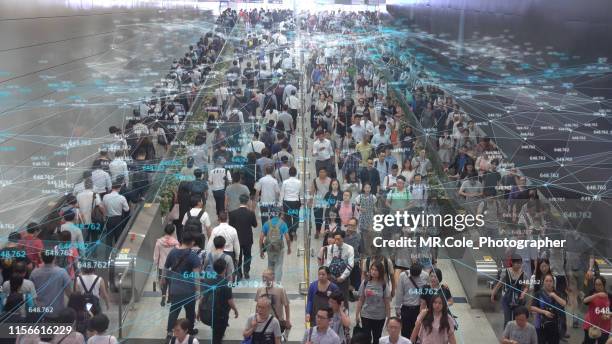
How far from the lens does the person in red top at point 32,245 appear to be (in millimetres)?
7795

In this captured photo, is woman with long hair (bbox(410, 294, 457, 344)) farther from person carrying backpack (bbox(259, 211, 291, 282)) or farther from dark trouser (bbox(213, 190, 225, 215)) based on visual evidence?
dark trouser (bbox(213, 190, 225, 215))

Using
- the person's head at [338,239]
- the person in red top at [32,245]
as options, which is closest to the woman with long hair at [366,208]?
the person's head at [338,239]

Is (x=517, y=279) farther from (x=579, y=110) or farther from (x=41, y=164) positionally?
(x=41, y=164)

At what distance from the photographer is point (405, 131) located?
12.8m

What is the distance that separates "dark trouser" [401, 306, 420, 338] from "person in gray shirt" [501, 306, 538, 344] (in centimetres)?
79

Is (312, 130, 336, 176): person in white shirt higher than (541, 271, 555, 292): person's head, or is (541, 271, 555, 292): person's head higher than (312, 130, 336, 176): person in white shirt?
(312, 130, 336, 176): person in white shirt

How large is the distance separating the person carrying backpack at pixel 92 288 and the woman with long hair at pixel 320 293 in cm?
183

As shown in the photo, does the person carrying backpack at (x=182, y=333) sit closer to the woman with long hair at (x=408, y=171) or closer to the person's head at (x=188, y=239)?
the person's head at (x=188, y=239)

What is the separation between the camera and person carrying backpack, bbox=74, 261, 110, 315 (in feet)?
23.5

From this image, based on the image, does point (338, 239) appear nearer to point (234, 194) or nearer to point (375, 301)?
point (375, 301)

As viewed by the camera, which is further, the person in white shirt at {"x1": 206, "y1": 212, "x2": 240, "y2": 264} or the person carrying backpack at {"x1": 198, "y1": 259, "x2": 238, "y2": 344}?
the person in white shirt at {"x1": 206, "y1": 212, "x2": 240, "y2": 264}

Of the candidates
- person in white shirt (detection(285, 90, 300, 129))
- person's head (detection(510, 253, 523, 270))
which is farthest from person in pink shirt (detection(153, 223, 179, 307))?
person in white shirt (detection(285, 90, 300, 129))

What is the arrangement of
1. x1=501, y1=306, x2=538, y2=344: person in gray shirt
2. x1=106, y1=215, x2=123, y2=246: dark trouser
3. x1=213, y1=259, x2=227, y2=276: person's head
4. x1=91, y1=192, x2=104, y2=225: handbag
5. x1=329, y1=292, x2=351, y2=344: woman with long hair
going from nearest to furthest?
x1=329, y1=292, x2=351, y2=344: woman with long hair < x1=501, y1=306, x2=538, y2=344: person in gray shirt < x1=213, y1=259, x2=227, y2=276: person's head < x1=106, y1=215, x2=123, y2=246: dark trouser < x1=91, y1=192, x2=104, y2=225: handbag

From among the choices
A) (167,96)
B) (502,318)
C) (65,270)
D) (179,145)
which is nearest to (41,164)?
(179,145)
